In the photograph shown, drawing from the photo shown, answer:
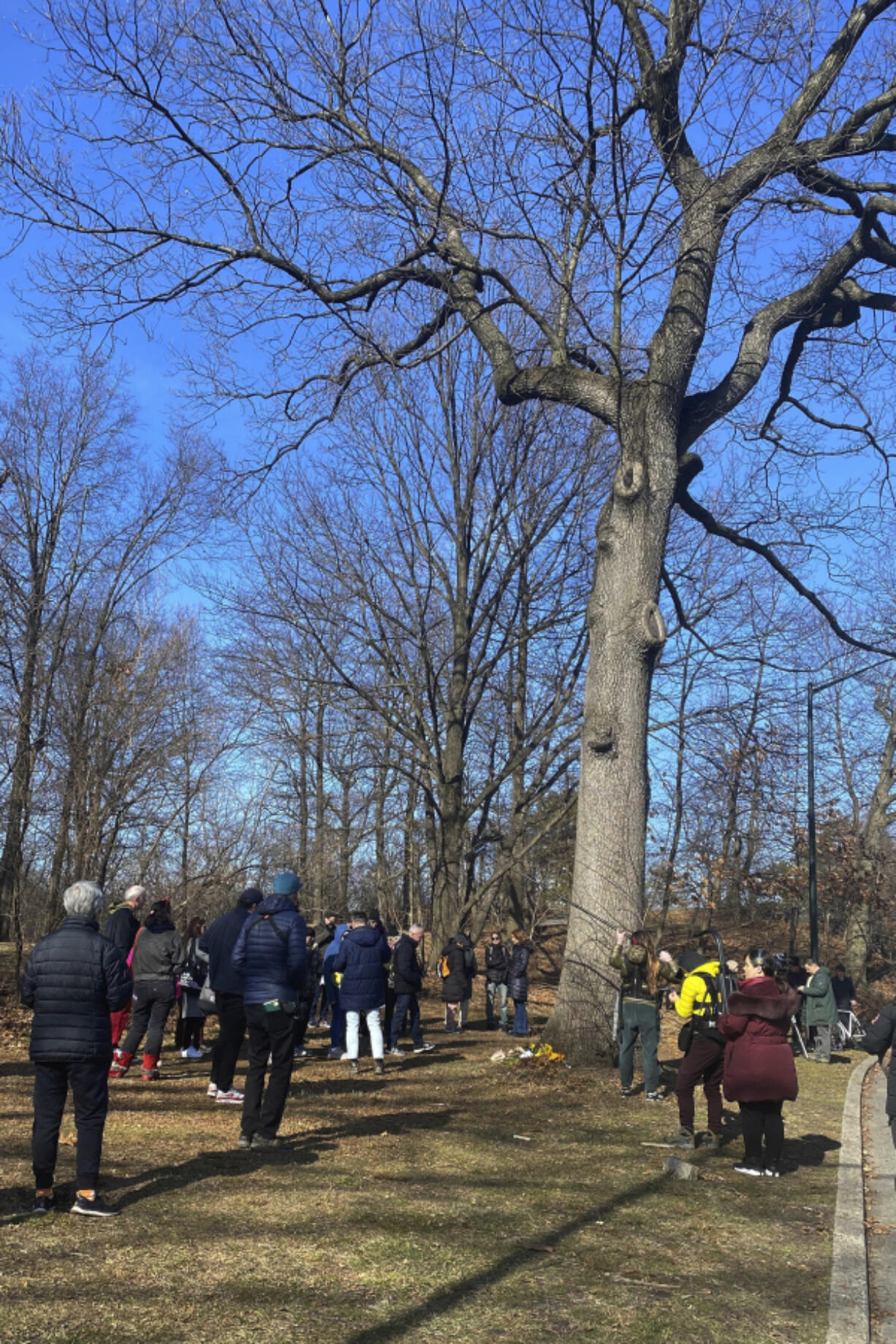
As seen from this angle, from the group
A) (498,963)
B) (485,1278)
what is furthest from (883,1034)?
(498,963)

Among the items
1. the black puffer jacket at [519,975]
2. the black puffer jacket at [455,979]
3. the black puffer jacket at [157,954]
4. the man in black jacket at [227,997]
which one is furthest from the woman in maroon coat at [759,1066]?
the black puffer jacket at [519,975]

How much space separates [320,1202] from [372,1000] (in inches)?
204

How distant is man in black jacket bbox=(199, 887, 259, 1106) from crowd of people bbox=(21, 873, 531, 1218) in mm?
13

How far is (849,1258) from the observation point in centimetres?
602

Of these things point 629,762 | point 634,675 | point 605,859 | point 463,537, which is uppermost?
point 463,537

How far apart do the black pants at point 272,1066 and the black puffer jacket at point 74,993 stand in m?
1.60

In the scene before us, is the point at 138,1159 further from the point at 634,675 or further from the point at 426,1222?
the point at 634,675

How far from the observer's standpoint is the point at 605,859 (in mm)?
11820

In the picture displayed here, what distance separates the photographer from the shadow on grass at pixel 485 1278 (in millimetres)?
4504

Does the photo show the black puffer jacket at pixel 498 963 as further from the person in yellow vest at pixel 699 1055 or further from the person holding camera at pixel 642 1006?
the person in yellow vest at pixel 699 1055

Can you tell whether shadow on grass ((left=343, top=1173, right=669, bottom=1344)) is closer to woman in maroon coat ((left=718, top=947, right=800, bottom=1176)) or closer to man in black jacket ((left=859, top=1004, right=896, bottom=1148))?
woman in maroon coat ((left=718, top=947, right=800, bottom=1176))

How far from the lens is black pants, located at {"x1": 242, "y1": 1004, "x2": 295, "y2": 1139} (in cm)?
772

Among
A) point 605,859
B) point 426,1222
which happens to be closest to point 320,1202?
point 426,1222

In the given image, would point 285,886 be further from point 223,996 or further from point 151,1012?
point 151,1012
